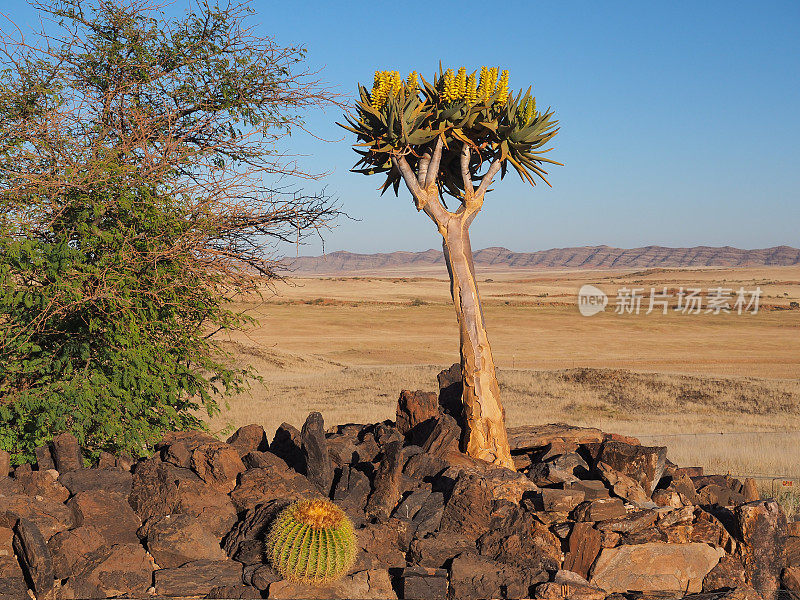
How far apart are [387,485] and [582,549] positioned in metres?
2.19

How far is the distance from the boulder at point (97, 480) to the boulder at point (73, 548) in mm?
979

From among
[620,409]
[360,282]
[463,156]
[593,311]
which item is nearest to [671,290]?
[593,311]

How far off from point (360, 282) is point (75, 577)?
424 feet

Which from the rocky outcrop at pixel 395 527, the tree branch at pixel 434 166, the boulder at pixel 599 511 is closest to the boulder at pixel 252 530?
the rocky outcrop at pixel 395 527

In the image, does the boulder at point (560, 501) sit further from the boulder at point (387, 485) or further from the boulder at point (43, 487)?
the boulder at point (43, 487)

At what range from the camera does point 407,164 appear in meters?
10.5

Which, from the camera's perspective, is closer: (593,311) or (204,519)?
(204,519)

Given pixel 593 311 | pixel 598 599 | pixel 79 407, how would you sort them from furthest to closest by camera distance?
pixel 593 311 < pixel 79 407 < pixel 598 599

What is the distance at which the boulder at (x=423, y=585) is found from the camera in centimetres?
684

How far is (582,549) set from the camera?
24.8ft

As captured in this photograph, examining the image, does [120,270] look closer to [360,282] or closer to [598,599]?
[598,599]

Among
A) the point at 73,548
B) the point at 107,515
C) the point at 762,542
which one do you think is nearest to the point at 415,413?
the point at 107,515

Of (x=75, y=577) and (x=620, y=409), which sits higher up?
(x=75, y=577)

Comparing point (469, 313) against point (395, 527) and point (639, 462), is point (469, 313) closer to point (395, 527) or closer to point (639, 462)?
point (639, 462)
